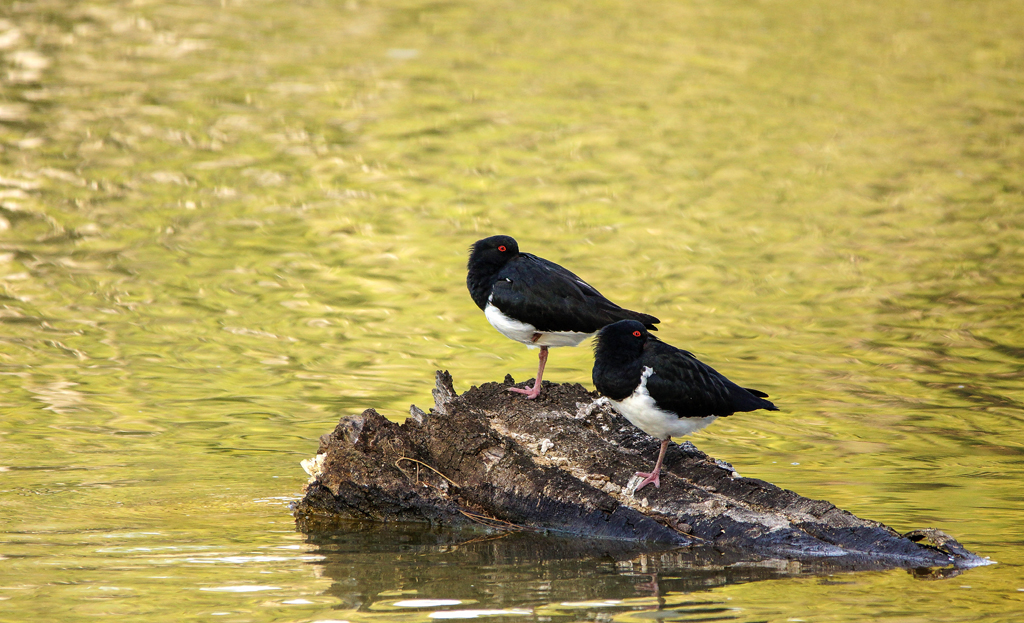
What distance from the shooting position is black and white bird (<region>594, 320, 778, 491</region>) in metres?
9.37

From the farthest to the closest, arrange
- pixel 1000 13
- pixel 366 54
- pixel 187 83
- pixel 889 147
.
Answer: pixel 1000 13 → pixel 366 54 → pixel 187 83 → pixel 889 147

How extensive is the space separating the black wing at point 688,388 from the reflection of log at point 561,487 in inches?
21.8

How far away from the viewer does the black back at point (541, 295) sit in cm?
1045

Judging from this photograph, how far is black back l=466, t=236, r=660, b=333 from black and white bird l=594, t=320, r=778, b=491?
2.15 feet

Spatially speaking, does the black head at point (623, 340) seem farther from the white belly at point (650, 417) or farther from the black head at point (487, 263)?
the black head at point (487, 263)

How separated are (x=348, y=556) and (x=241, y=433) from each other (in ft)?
12.7

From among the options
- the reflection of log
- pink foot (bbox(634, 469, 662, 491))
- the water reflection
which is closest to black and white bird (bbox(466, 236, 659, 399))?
the reflection of log

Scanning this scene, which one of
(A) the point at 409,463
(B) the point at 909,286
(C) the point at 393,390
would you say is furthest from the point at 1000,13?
(A) the point at 409,463

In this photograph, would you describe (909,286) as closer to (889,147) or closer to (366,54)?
(889,147)

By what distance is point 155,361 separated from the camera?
15625 millimetres

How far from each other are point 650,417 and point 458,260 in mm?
11347

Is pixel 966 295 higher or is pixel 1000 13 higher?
pixel 1000 13

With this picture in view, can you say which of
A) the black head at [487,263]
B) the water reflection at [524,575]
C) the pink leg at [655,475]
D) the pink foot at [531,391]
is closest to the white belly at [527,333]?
the black head at [487,263]

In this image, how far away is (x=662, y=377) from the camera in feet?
30.7
